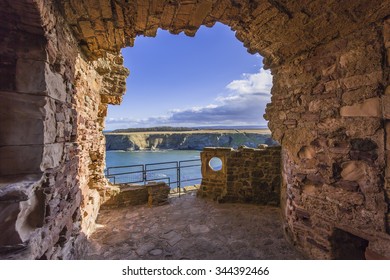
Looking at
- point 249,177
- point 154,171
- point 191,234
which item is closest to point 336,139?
point 191,234

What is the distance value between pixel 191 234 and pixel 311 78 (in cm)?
328

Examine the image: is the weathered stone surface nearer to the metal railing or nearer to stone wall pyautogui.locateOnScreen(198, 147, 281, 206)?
stone wall pyautogui.locateOnScreen(198, 147, 281, 206)

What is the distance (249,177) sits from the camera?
5.73m

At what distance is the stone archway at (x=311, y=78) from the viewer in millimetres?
1929

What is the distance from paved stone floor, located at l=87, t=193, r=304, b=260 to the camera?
123 inches

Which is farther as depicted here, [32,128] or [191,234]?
[191,234]

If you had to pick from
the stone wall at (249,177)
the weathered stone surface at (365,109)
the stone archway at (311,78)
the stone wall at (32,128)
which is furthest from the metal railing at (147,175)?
the weathered stone surface at (365,109)

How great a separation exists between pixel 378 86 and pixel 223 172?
4.45 meters

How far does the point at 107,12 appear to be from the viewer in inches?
77.7

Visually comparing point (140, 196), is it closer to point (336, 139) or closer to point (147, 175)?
point (336, 139)

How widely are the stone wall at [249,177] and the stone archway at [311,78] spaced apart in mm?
2499

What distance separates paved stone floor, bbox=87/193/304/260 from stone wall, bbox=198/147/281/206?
1.36 ft

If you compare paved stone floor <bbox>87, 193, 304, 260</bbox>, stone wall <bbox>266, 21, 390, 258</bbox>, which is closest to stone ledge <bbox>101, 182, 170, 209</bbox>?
paved stone floor <bbox>87, 193, 304, 260</bbox>

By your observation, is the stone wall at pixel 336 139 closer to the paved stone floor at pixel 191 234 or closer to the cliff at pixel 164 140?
the paved stone floor at pixel 191 234
